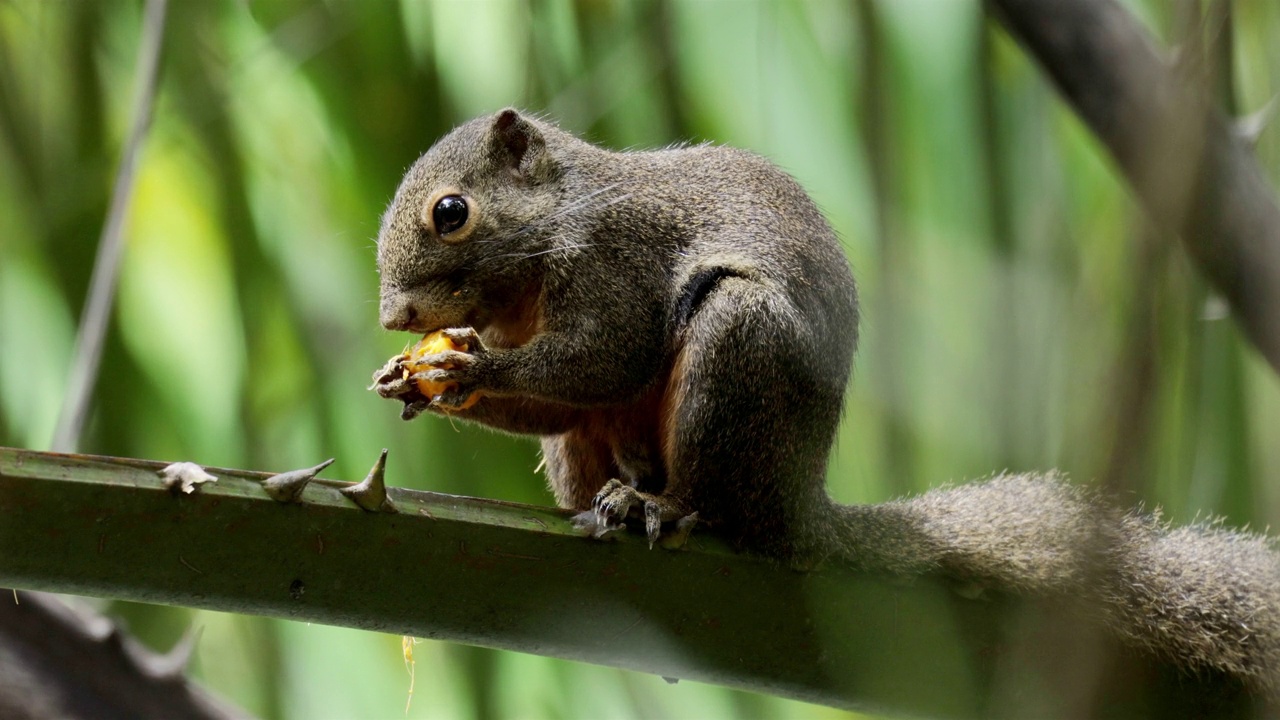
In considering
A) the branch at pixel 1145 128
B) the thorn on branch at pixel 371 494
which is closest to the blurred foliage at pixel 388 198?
the branch at pixel 1145 128

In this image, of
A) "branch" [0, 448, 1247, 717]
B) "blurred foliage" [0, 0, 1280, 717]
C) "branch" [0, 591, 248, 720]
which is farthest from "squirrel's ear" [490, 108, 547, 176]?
"branch" [0, 591, 248, 720]

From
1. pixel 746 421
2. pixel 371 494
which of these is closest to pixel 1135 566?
pixel 746 421

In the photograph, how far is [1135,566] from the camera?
2.52 m

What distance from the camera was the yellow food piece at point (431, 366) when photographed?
8.32ft

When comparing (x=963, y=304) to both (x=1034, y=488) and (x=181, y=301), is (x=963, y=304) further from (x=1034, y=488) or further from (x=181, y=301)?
(x=181, y=301)

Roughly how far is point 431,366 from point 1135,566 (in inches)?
58.5

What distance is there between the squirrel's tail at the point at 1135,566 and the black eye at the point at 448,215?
1.08 metres

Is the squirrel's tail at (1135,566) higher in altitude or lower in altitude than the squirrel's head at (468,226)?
lower

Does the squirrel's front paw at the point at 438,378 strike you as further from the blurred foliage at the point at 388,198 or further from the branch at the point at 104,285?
the branch at the point at 104,285

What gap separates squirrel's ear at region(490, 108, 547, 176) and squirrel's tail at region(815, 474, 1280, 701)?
1124mm

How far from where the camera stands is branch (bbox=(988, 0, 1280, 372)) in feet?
8.82

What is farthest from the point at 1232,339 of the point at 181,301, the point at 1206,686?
the point at 181,301

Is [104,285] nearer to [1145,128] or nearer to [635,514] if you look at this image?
[635,514]

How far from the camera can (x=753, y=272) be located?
264cm
